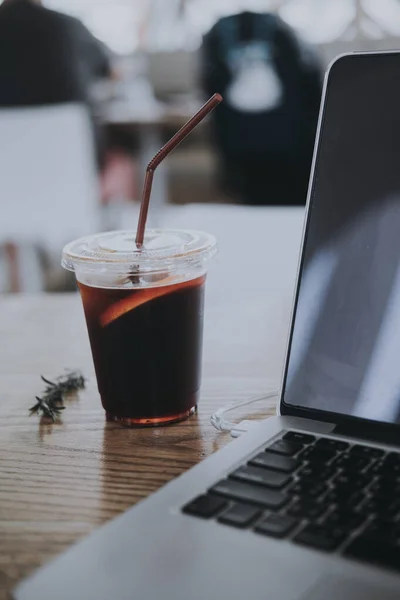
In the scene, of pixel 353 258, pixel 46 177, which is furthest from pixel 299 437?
pixel 46 177

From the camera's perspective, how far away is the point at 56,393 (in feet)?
2.26

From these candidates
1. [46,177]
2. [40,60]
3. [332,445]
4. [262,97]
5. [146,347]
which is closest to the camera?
[332,445]

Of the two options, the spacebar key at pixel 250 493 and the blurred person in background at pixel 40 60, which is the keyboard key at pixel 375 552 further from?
the blurred person in background at pixel 40 60

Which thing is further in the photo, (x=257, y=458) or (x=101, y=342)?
(x=101, y=342)

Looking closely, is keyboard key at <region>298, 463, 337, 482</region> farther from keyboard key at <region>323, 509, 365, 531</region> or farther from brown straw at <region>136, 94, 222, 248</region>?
brown straw at <region>136, 94, 222, 248</region>

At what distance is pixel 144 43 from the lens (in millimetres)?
4461

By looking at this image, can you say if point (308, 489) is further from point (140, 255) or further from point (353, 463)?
point (140, 255)

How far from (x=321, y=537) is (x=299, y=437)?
0.11 meters

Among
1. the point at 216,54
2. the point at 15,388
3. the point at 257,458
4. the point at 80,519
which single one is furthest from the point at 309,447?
the point at 216,54

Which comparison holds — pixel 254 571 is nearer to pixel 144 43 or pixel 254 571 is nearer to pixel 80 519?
pixel 80 519

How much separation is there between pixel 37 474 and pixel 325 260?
0.78ft

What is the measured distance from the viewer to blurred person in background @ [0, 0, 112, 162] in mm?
2768

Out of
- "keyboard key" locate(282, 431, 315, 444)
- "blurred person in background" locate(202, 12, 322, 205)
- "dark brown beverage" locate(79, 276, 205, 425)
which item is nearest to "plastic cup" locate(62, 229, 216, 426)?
"dark brown beverage" locate(79, 276, 205, 425)

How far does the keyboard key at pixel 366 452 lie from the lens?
47 cm
